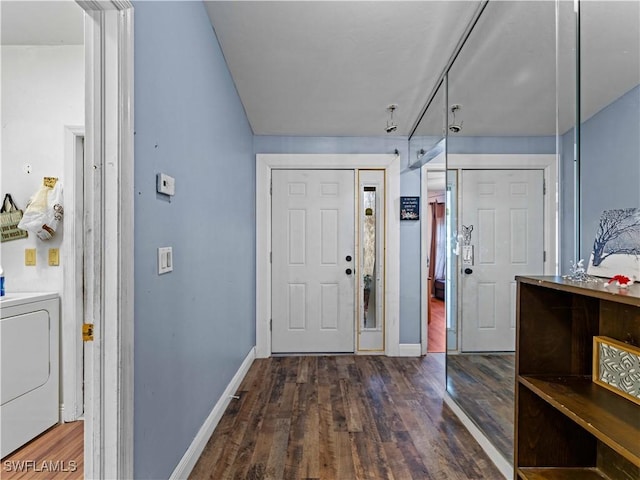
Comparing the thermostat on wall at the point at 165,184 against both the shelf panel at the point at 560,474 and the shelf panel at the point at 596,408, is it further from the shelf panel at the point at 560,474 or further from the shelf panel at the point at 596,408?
the shelf panel at the point at 560,474

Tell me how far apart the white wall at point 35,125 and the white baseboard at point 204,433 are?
1.34 metres

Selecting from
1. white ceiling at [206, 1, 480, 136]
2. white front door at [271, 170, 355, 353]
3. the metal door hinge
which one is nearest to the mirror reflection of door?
white front door at [271, 170, 355, 353]

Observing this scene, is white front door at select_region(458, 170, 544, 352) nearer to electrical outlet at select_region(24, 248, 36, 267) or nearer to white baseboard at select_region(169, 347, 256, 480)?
white baseboard at select_region(169, 347, 256, 480)

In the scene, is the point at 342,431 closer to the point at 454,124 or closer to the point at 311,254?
the point at 311,254

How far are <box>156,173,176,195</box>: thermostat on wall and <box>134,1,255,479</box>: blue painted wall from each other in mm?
Answer: 28

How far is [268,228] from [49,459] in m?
2.43

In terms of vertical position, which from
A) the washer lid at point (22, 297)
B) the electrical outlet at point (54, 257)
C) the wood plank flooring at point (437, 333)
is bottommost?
the wood plank flooring at point (437, 333)

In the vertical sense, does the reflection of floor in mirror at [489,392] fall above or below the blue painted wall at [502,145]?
below

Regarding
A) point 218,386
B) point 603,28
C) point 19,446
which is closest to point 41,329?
point 19,446

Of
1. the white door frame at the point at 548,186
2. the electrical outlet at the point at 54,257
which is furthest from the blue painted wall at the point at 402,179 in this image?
the electrical outlet at the point at 54,257

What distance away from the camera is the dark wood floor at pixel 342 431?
69.3 inches

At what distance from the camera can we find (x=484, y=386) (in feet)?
6.33

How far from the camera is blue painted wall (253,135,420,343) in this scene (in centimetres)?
361

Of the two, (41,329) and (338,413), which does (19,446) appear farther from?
(338,413)
